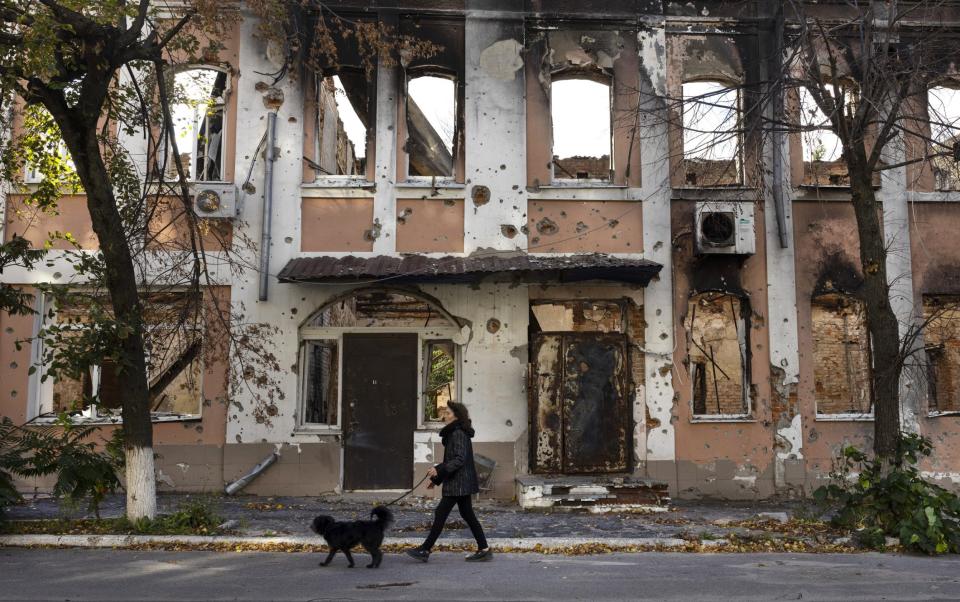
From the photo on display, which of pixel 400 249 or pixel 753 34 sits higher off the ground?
pixel 753 34

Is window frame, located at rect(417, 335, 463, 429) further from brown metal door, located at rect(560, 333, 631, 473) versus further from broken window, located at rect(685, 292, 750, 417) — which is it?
broken window, located at rect(685, 292, 750, 417)

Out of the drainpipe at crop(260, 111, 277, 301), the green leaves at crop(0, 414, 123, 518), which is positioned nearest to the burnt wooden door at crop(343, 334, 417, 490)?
the drainpipe at crop(260, 111, 277, 301)

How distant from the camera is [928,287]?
1295 centimetres

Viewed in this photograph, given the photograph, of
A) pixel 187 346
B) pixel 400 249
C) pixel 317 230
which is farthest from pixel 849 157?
pixel 187 346

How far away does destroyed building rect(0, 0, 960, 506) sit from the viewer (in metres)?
12.2

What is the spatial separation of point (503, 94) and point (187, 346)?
6413mm

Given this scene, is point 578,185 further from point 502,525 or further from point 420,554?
point 420,554

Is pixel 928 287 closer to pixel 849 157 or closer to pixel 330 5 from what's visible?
pixel 849 157

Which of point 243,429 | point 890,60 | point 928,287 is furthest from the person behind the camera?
point 928,287

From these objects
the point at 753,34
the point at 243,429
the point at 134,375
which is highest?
the point at 753,34

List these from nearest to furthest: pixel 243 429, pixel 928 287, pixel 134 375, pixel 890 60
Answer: pixel 134 375 → pixel 890 60 → pixel 243 429 → pixel 928 287

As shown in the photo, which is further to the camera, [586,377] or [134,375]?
[586,377]

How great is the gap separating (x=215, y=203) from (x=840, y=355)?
33.9 ft

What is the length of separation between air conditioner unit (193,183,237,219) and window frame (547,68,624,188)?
5026 mm
